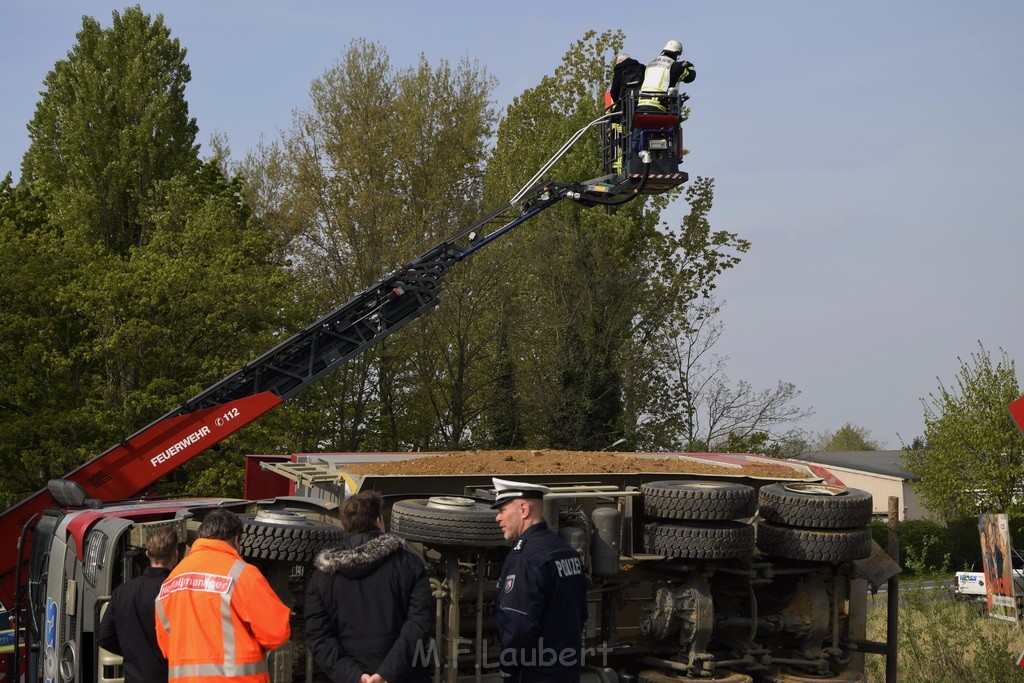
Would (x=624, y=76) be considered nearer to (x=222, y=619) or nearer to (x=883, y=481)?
(x=222, y=619)

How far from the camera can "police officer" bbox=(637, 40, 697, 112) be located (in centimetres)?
1207

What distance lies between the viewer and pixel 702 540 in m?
8.19

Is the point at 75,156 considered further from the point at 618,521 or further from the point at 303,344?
the point at 618,521

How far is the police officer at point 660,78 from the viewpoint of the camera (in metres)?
12.1

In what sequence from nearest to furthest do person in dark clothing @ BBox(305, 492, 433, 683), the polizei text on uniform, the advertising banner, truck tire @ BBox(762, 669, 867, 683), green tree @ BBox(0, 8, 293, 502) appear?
person in dark clothing @ BBox(305, 492, 433, 683) < truck tire @ BBox(762, 669, 867, 683) < the polizei text on uniform < the advertising banner < green tree @ BBox(0, 8, 293, 502)

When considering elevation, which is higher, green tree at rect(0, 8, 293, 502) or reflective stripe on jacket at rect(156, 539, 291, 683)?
green tree at rect(0, 8, 293, 502)

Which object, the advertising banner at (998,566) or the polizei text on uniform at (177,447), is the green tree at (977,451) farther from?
the polizei text on uniform at (177,447)

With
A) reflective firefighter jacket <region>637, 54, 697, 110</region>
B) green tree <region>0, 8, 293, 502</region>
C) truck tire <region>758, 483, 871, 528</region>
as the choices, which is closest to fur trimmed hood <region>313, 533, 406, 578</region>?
truck tire <region>758, 483, 871, 528</region>

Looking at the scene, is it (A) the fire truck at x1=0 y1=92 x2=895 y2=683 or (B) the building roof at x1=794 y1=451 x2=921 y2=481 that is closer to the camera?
Result: (A) the fire truck at x1=0 y1=92 x2=895 y2=683

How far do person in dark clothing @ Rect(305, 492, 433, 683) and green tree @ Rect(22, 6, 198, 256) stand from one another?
90.1ft

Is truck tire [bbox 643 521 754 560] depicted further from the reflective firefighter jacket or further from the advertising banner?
the advertising banner

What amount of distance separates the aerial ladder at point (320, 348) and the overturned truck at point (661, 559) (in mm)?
3027

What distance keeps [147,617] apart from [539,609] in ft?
6.68

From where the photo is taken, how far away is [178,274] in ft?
79.4
